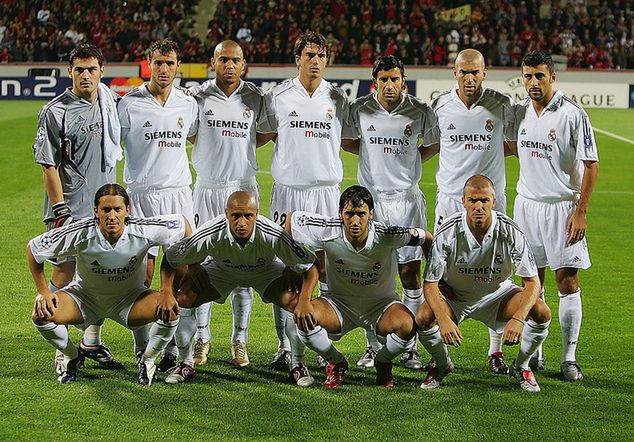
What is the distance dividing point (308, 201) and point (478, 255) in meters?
1.57

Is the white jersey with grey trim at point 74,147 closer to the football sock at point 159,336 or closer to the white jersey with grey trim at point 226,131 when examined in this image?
the white jersey with grey trim at point 226,131

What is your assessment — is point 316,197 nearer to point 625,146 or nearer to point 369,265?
point 369,265

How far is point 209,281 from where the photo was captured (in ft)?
24.2

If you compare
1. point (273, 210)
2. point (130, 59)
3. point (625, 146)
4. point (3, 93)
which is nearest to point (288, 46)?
point (130, 59)

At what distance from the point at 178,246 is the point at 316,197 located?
1426 millimetres

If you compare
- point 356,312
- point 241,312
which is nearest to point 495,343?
point 356,312

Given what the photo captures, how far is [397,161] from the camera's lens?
310 inches

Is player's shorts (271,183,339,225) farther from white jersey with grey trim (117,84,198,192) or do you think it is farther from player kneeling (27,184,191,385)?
player kneeling (27,184,191,385)

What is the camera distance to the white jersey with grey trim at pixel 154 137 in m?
7.74

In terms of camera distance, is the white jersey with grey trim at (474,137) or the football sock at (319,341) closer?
the football sock at (319,341)

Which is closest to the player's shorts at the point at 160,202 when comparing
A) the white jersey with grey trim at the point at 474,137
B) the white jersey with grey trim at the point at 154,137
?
the white jersey with grey trim at the point at 154,137

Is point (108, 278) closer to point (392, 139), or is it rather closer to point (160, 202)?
point (160, 202)

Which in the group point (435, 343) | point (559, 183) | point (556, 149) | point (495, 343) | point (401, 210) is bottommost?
point (495, 343)

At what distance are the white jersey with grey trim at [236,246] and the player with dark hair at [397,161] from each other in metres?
1.02
